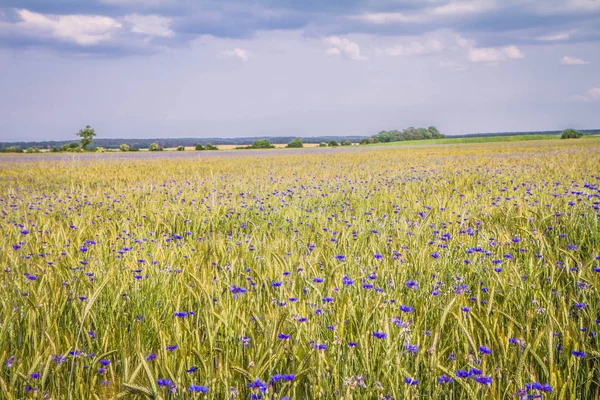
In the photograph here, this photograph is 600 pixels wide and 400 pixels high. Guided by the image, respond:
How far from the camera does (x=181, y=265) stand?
11.3 ft

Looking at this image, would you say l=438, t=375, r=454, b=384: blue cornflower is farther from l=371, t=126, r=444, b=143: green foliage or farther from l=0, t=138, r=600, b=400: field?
l=371, t=126, r=444, b=143: green foliage

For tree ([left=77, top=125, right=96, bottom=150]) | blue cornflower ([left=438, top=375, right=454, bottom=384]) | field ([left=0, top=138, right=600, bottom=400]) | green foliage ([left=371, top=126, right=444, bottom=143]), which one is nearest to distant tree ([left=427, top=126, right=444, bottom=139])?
green foliage ([left=371, top=126, right=444, bottom=143])

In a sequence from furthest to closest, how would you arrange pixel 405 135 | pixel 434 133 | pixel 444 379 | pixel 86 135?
pixel 434 133
pixel 405 135
pixel 86 135
pixel 444 379

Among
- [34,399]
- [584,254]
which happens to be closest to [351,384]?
[34,399]

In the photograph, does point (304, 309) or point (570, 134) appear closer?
point (304, 309)

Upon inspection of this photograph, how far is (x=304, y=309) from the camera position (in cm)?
213

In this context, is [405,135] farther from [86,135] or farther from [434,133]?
[86,135]

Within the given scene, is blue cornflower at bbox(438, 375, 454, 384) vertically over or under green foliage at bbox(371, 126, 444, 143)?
under

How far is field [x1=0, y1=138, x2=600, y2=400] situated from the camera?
164 centimetres

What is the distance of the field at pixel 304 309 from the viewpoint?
1.64m

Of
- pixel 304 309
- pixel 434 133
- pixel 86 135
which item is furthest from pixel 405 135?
pixel 304 309

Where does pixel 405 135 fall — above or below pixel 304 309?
above

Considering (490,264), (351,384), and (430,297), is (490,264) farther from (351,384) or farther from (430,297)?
(351,384)

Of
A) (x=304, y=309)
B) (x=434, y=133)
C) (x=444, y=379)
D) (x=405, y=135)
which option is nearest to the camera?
(x=444, y=379)
